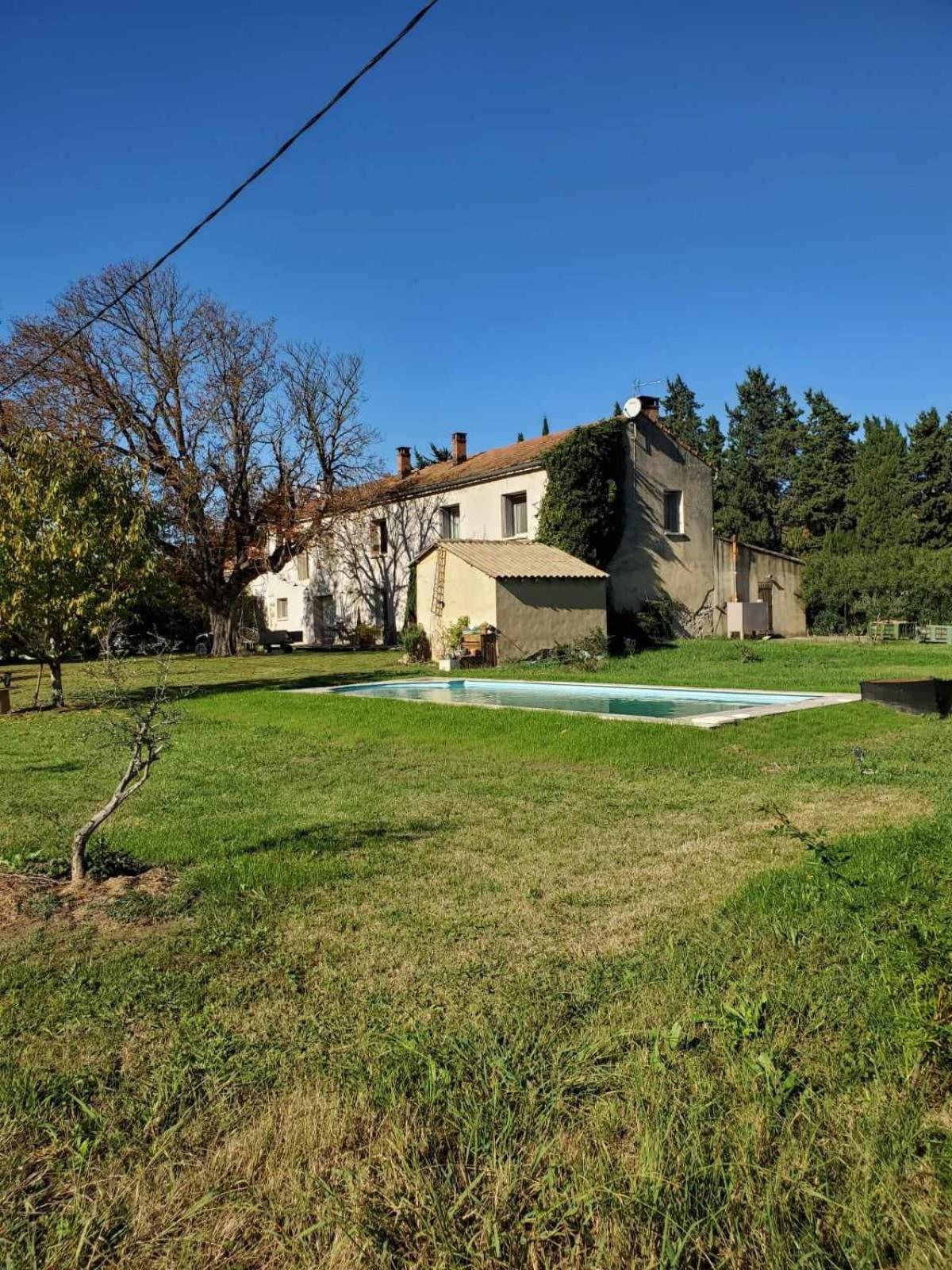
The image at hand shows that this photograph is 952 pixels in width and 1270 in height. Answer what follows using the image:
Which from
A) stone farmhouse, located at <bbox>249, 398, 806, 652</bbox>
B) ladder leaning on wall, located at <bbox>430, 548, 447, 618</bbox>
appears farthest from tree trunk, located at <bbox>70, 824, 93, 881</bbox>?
ladder leaning on wall, located at <bbox>430, 548, 447, 618</bbox>

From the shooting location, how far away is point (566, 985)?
11.5ft

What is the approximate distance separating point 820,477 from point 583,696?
44324 mm

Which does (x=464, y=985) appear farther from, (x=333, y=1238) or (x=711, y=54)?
(x=711, y=54)

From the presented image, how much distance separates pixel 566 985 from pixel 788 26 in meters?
6.74

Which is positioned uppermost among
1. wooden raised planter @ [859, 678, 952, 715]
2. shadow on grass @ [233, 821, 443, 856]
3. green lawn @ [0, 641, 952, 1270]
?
wooden raised planter @ [859, 678, 952, 715]

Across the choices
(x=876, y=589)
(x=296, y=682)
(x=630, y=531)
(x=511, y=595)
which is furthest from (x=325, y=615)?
(x=876, y=589)

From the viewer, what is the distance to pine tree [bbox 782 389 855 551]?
5416cm

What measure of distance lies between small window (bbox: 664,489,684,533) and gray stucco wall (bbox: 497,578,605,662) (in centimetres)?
566

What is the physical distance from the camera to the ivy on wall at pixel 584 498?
1048 inches

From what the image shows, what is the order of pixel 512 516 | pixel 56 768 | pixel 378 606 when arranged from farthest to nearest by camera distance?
pixel 378 606 < pixel 512 516 < pixel 56 768

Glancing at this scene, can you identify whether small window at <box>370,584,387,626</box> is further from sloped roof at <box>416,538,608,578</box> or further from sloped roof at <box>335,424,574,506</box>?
sloped roof at <box>416,538,608,578</box>

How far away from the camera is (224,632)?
104 ft

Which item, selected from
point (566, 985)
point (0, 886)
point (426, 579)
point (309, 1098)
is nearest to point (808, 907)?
point (566, 985)

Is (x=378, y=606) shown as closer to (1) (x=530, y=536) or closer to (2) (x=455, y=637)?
(1) (x=530, y=536)
